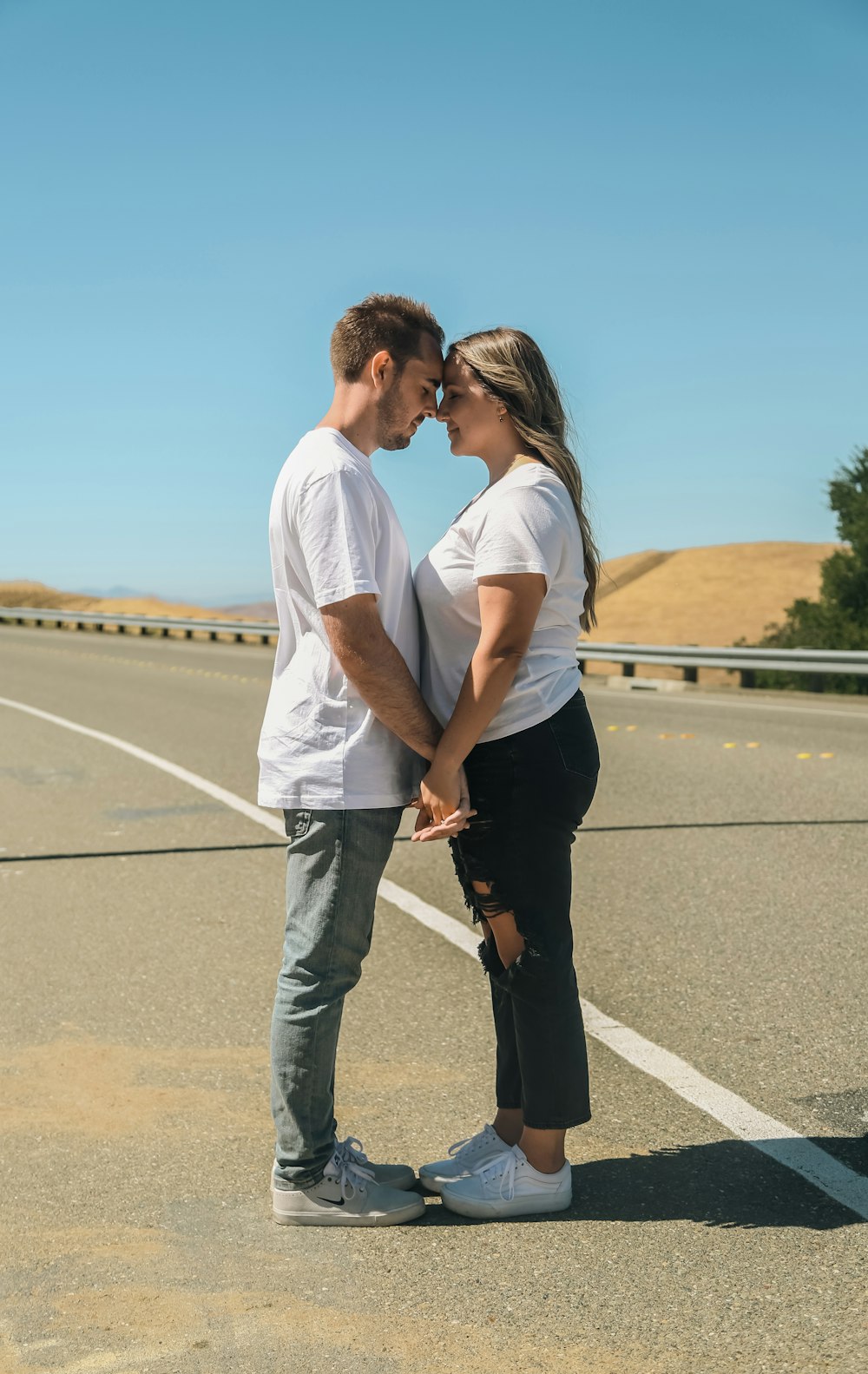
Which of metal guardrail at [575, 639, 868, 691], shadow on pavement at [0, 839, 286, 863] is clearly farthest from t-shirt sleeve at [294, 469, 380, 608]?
metal guardrail at [575, 639, 868, 691]

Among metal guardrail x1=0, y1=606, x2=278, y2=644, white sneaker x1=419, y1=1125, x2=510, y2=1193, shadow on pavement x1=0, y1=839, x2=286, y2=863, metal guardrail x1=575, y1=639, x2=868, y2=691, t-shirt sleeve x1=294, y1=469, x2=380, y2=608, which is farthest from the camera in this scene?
metal guardrail x1=0, y1=606, x2=278, y2=644

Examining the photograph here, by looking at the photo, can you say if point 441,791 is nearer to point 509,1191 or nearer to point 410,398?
point 410,398

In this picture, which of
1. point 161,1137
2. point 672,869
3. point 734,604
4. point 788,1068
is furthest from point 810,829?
point 734,604

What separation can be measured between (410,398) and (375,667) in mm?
646

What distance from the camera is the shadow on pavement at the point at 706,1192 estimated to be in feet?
10.9

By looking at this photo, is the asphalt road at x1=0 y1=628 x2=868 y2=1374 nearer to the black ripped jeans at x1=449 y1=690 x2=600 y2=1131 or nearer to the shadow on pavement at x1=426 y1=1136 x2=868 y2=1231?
the shadow on pavement at x1=426 y1=1136 x2=868 y2=1231

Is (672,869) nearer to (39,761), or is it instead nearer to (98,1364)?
(98,1364)

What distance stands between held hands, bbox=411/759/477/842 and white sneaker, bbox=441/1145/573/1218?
864 millimetres

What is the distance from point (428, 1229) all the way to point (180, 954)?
267cm

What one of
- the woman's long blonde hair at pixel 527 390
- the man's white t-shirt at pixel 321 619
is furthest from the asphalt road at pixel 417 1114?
the woman's long blonde hair at pixel 527 390

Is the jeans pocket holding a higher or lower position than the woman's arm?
lower

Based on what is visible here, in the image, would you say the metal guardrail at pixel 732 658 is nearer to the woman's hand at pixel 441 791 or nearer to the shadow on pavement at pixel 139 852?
the shadow on pavement at pixel 139 852

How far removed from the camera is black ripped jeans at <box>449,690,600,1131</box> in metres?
3.20

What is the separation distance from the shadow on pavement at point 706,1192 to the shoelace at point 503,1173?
7 cm
